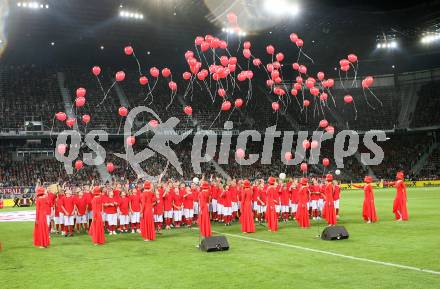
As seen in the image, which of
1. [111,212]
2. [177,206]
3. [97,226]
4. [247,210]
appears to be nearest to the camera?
[97,226]

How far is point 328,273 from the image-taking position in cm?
1020

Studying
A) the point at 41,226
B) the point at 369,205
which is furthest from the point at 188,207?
the point at 369,205

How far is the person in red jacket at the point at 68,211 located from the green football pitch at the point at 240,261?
59 cm

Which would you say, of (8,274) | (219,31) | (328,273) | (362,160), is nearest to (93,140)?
(219,31)

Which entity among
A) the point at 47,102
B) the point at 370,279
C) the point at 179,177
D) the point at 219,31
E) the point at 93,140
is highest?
the point at 219,31

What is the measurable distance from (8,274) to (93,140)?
31945mm

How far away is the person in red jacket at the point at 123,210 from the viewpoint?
709 inches

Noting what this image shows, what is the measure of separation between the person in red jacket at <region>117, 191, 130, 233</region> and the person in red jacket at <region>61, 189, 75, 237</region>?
1.76 metres

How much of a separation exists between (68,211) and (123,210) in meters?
2.04

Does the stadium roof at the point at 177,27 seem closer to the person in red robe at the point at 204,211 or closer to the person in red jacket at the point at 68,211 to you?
the person in red jacket at the point at 68,211

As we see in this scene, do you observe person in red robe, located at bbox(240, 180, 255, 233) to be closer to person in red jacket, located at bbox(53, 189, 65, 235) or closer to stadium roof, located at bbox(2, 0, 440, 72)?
person in red jacket, located at bbox(53, 189, 65, 235)

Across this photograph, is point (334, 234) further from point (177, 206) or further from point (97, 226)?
point (97, 226)

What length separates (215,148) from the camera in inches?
1785

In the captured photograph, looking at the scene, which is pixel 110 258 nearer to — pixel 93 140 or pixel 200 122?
pixel 93 140
